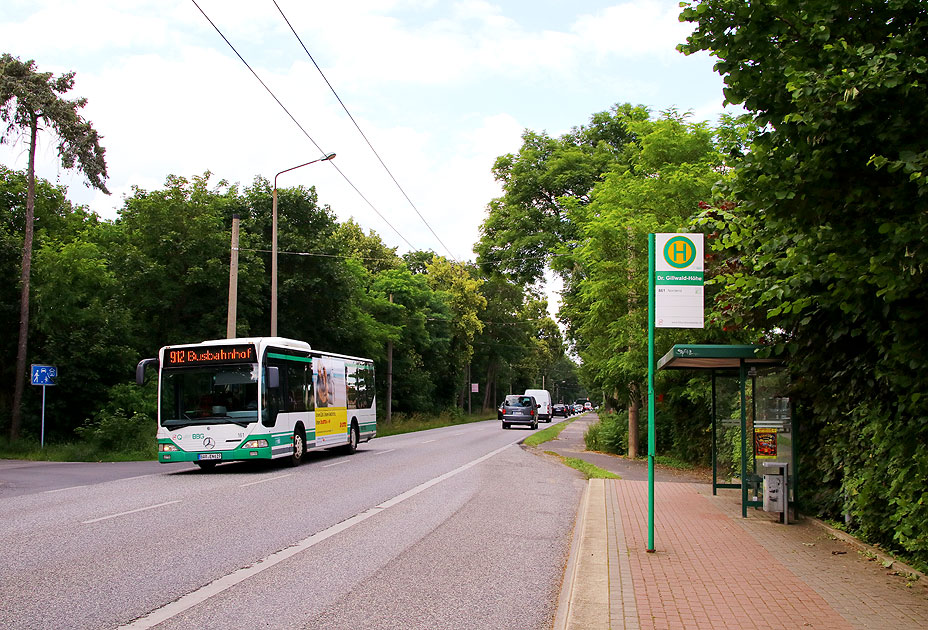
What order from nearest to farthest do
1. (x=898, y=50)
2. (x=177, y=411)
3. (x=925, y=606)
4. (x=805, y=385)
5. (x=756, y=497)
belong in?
(x=898, y=50)
(x=925, y=606)
(x=805, y=385)
(x=756, y=497)
(x=177, y=411)

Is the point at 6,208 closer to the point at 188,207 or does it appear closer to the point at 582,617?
the point at 188,207

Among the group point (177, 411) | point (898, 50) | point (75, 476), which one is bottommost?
point (75, 476)

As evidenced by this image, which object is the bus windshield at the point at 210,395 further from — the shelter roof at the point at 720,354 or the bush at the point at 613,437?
the bush at the point at 613,437

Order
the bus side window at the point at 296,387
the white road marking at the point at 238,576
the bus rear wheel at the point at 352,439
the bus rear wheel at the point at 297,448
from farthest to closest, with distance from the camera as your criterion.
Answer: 1. the bus rear wheel at the point at 352,439
2. the bus rear wheel at the point at 297,448
3. the bus side window at the point at 296,387
4. the white road marking at the point at 238,576

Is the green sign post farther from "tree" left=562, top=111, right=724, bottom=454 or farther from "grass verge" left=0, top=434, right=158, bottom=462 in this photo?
"grass verge" left=0, top=434, right=158, bottom=462

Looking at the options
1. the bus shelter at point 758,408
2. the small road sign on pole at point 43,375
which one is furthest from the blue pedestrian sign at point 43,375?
the bus shelter at point 758,408

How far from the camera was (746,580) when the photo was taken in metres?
6.88

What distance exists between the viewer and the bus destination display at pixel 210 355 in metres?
17.2

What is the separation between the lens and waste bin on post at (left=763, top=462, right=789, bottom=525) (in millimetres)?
10258

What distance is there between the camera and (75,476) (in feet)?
56.6

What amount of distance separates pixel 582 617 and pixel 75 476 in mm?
14852

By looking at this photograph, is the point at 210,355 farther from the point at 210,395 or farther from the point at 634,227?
the point at 634,227

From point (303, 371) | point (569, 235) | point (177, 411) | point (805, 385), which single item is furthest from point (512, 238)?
point (805, 385)

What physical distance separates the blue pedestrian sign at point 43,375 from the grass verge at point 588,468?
48.6 ft
